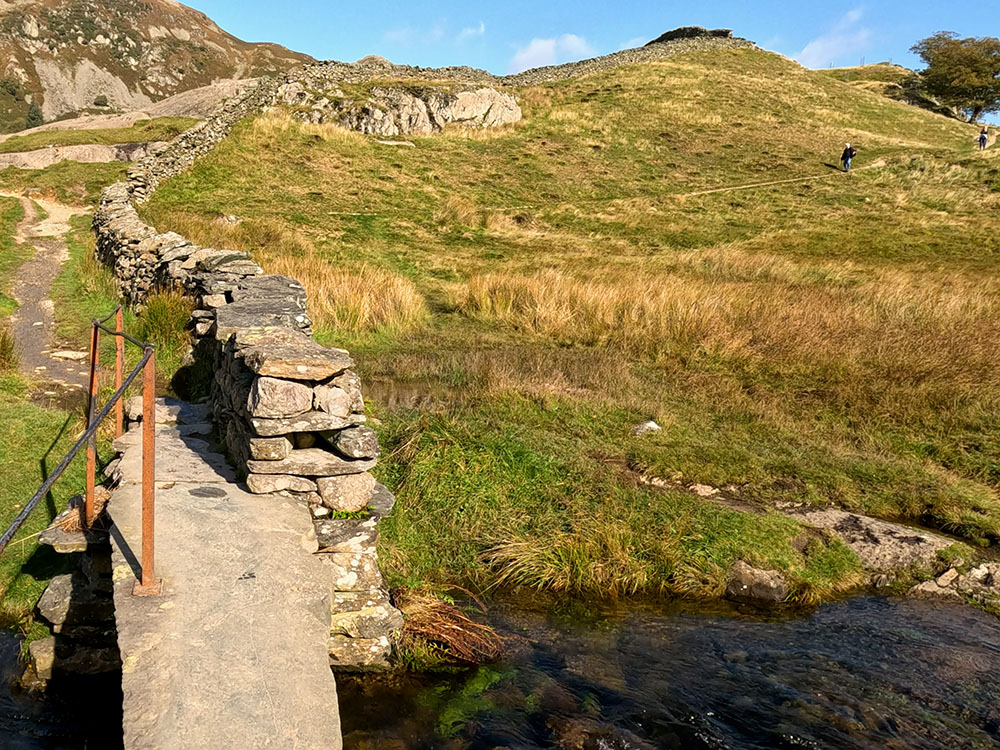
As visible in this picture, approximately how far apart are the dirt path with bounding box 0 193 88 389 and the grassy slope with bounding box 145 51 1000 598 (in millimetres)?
2774

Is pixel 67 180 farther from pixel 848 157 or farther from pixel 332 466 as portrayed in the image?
pixel 848 157

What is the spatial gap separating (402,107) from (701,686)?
34.1 meters

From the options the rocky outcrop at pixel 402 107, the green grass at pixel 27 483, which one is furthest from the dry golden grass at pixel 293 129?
the green grass at pixel 27 483

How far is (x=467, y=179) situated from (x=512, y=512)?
2573 cm

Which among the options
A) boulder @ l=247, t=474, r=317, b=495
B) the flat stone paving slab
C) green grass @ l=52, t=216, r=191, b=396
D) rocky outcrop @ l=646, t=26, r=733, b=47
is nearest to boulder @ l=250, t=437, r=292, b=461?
boulder @ l=247, t=474, r=317, b=495

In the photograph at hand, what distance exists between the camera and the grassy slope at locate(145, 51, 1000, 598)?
746cm

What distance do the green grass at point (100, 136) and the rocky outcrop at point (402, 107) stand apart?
620cm

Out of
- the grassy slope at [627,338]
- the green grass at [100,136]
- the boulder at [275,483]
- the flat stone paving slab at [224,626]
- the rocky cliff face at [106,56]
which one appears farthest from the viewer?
the rocky cliff face at [106,56]

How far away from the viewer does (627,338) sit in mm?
14031

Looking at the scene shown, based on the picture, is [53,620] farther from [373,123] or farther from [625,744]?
[373,123]

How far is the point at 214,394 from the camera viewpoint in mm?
8141

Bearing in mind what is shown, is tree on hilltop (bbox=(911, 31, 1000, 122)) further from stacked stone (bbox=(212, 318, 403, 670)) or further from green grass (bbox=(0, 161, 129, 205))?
stacked stone (bbox=(212, 318, 403, 670))

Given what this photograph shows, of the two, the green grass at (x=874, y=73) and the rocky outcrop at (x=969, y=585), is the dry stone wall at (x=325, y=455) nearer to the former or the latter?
the rocky outcrop at (x=969, y=585)

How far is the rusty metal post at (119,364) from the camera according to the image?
239 inches
